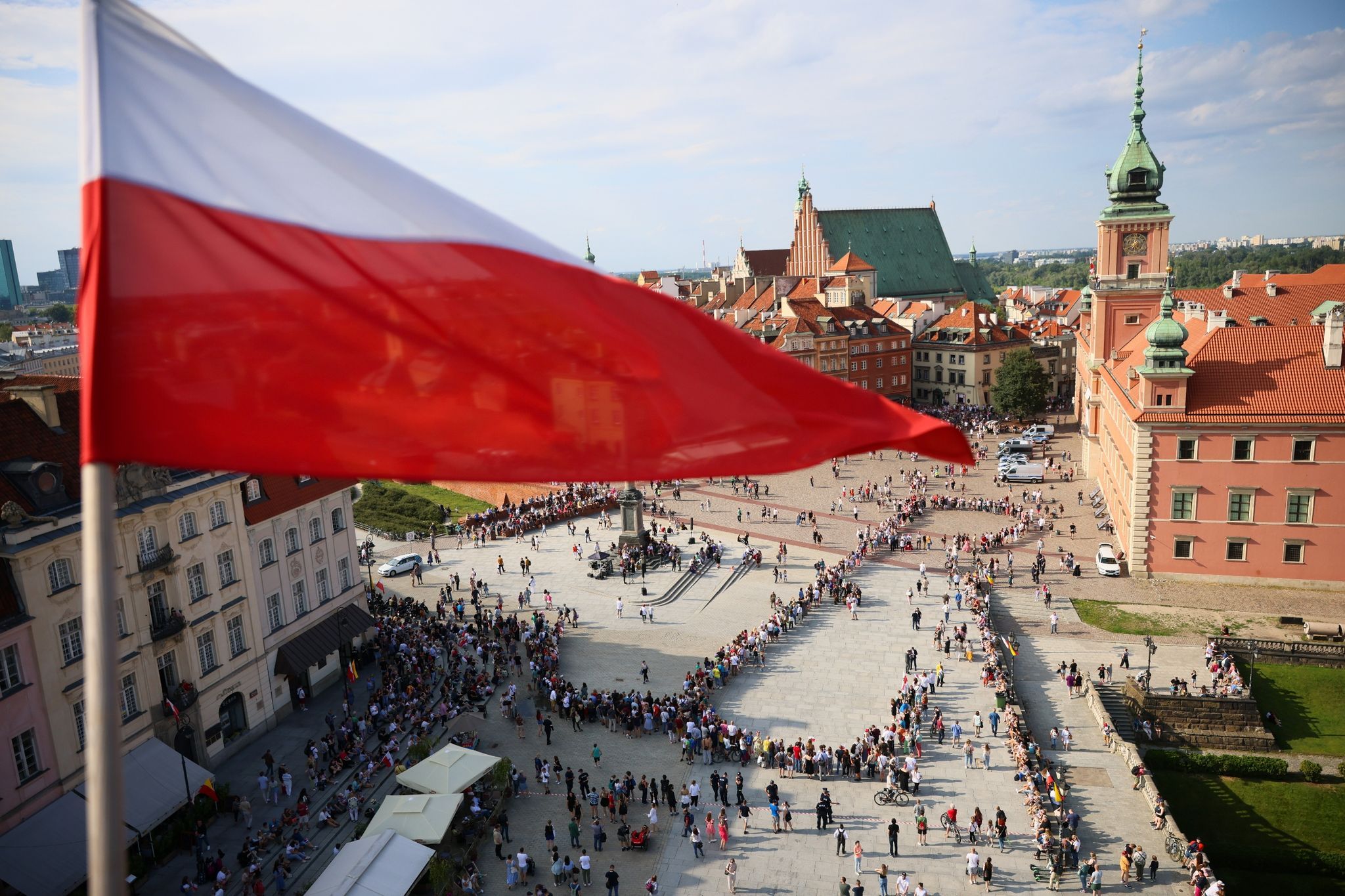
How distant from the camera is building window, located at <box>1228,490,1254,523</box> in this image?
4653cm

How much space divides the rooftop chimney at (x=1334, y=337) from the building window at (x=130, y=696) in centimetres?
5092

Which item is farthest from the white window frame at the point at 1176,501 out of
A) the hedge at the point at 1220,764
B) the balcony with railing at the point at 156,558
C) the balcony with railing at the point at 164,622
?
the balcony with railing at the point at 156,558

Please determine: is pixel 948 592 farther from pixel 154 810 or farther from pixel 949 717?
pixel 154 810

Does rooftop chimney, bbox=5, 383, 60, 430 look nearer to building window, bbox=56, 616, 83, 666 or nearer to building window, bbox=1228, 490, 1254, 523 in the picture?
building window, bbox=56, 616, 83, 666

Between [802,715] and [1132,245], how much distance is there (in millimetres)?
50070

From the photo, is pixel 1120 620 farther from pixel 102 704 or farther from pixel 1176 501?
pixel 102 704

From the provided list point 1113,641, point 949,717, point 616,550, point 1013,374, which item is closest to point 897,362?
point 1013,374

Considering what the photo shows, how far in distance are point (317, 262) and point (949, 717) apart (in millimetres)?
32351

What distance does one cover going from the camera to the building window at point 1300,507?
45438 millimetres

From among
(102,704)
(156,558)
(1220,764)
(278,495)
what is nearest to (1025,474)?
(1220,764)

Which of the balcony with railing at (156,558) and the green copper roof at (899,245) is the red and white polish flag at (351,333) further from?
the green copper roof at (899,245)

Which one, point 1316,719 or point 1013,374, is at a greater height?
point 1013,374

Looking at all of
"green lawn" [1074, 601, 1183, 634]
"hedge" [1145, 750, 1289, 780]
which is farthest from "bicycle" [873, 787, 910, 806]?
"green lawn" [1074, 601, 1183, 634]

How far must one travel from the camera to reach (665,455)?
21.9ft
